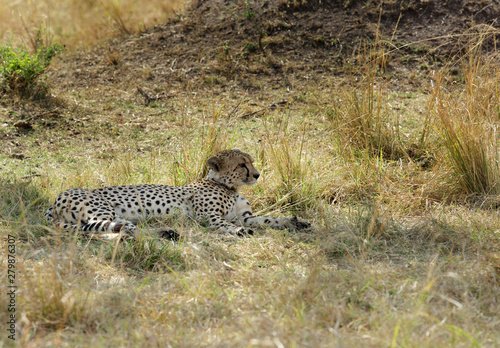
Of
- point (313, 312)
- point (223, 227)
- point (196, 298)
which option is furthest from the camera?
point (223, 227)

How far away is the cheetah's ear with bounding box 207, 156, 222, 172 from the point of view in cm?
432

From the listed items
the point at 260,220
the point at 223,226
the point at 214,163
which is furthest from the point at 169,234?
the point at 214,163

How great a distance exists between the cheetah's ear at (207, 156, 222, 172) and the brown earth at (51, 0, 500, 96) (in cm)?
307

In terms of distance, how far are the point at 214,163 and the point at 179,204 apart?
0.46 m

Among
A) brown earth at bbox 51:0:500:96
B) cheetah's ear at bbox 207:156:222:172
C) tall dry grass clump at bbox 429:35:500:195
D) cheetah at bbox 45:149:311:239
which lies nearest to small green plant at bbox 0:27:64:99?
brown earth at bbox 51:0:500:96

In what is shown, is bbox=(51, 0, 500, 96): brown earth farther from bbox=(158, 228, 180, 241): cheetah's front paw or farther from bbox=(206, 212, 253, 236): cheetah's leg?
bbox=(158, 228, 180, 241): cheetah's front paw

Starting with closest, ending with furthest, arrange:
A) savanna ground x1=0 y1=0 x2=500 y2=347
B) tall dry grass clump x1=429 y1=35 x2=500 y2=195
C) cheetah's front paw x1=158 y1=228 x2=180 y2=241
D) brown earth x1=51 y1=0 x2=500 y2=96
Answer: savanna ground x1=0 y1=0 x2=500 y2=347 → cheetah's front paw x1=158 y1=228 x2=180 y2=241 → tall dry grass clump x1=429 y1=35 x2=500 y2=195 → brown earth x1=51 y1=0 x2=500 y2=96

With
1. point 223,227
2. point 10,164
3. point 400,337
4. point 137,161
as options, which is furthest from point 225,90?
point 400,337

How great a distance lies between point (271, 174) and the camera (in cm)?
458

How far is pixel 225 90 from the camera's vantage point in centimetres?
719

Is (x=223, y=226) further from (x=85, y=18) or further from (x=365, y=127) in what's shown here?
(x=85, y=18)

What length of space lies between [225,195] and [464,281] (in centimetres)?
206

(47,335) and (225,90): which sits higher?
(225,90)

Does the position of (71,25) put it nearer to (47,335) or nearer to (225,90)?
(225,90)
